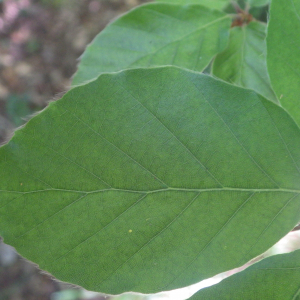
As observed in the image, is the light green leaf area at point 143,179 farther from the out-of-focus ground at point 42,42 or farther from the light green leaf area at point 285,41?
the out-of-focus ground at point 42,42

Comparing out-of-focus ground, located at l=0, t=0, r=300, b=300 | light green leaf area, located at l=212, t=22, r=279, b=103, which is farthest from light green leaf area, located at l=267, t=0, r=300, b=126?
out-of-focus ground, located at l=0, t=0, r=300, b=300

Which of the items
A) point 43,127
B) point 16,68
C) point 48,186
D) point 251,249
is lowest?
point 16,68

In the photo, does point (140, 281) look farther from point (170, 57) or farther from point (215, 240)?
point (170, 57)

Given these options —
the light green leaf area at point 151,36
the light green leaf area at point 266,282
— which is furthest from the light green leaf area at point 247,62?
the light green leaf area at point 266,282

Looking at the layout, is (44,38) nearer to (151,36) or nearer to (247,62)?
(151,36)

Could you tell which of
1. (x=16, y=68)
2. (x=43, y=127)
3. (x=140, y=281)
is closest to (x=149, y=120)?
(x=43, y=127)

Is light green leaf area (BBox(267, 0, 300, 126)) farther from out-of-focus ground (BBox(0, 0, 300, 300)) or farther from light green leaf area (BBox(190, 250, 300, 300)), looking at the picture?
out-of-focus ground (BBox(0, 0, 300, 300))
